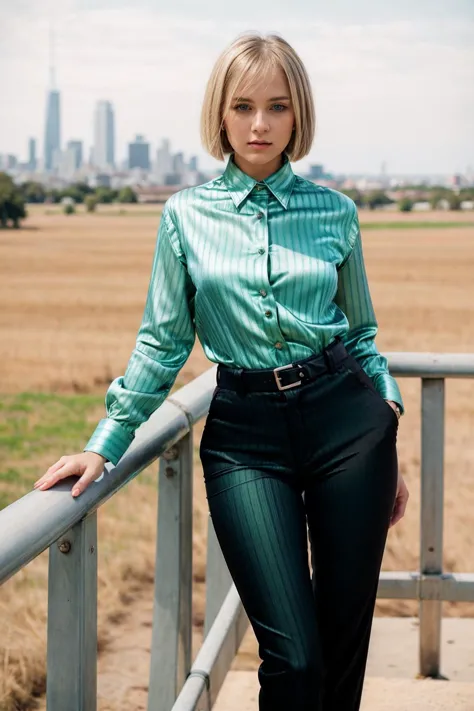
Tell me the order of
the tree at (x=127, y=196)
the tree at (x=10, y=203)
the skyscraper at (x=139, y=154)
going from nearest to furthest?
the tree at (x=10, y=203) < the tree at (x=127, y=196) < the skyscraper at (x=139, y=154)

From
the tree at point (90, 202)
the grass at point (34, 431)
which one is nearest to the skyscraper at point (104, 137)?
the tree at point (90, 202)

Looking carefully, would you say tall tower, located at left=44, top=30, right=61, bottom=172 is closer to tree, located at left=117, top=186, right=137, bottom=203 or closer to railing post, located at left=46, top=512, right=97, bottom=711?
tree, located at left=117, top=186, right=137, bottom=203

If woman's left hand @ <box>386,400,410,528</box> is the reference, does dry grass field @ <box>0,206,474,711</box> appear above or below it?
below

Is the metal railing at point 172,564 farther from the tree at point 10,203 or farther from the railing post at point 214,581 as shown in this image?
the tree at point 10,203

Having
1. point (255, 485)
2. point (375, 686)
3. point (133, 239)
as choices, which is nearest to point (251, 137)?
point (255, 485)

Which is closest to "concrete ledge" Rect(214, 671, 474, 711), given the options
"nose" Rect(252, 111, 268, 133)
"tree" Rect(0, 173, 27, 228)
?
"nose" Rect(252, 111, 268, 133)

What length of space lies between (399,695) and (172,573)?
93 centimetres

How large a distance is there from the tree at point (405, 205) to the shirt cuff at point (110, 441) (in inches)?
2945

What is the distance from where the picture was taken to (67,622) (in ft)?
4.10

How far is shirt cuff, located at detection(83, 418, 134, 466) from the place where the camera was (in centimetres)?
143

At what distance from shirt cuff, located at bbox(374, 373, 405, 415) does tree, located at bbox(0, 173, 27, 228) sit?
57.8m

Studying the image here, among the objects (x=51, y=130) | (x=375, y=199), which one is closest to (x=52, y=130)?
(x=51, y=130)

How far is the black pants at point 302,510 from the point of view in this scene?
153 centimetres

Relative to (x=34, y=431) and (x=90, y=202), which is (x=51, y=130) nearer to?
(x=90, y=202)
